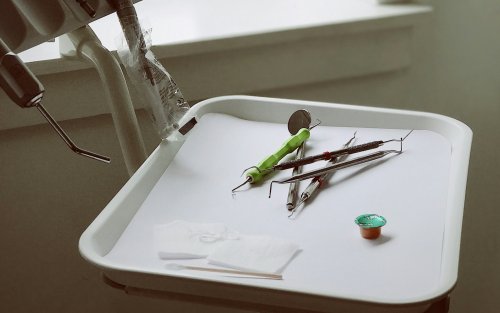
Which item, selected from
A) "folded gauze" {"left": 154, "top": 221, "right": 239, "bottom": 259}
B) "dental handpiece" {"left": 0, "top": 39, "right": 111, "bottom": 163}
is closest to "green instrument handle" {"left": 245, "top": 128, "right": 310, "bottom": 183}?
"folded gauze" {"left": 154, "top": 221, "right": 239, "bottom": 259}

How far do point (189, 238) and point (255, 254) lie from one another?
9 cm

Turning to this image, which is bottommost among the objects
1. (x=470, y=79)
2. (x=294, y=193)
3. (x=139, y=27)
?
(x=470, y=79)

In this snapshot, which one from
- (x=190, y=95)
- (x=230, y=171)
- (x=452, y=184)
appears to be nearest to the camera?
(x=452, y=184)

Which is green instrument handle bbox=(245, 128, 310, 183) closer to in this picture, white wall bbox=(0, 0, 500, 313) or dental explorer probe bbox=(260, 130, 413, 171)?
dental explorer probe bbox=(260, 130, 413, 171)

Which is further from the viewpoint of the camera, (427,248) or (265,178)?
(265,178)

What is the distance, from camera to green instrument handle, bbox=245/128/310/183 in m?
0.94

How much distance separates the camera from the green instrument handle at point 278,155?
0.94 m

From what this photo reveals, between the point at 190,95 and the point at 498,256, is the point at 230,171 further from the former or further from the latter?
the point at 498,256

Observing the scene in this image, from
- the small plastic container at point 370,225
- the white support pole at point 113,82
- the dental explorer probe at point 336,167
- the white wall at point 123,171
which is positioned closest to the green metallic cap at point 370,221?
the small plastic container at point 370,225

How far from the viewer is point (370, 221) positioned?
82cm

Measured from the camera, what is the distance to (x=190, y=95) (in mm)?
1331

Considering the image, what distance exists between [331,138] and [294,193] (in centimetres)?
17

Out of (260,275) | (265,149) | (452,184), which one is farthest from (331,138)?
(260,275)

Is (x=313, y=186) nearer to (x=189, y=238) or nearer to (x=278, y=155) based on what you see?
(x=278, y=155)
